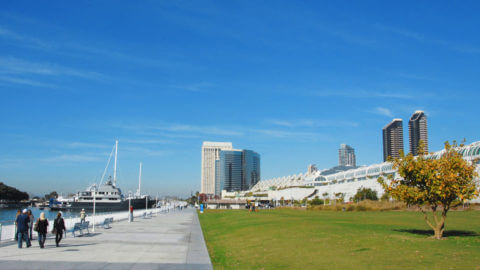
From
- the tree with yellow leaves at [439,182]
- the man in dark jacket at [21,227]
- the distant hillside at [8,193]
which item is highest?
the tree with yellow leaves at [439,182]

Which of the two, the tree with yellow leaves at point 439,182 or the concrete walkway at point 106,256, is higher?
the tree with yellow leaves at point 439,182

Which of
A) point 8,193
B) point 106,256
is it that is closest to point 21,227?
point 106,256

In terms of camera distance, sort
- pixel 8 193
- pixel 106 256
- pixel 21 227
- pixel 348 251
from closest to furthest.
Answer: pixel 348 251 → pixel 106 256 → pixel 21 227 → pixel 8 193

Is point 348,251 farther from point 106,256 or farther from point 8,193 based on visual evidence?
point 8,193

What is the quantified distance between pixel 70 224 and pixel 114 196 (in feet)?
333

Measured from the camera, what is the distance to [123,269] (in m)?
11.8

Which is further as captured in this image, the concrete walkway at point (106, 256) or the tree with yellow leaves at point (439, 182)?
the tree with yellow leaves at point (439, 182)

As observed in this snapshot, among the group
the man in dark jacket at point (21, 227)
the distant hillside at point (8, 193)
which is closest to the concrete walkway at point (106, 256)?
the man in dark jacket at point (21, 227)

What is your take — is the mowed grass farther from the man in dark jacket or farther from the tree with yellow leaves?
the man in dark jacket

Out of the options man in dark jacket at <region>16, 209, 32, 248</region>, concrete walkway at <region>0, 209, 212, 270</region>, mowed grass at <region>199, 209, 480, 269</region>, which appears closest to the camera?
mowed grass at <region>199, 209, 480, 269</region>

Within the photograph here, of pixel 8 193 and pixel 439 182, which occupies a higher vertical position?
pixel 439 182

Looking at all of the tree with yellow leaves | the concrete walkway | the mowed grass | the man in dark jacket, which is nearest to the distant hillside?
the man in dark jacket

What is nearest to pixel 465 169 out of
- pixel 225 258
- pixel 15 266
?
pixel 225 258

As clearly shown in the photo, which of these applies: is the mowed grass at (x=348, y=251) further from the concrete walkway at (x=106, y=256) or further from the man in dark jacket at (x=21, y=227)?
the man in dark jacket at (x=21, y=227)
